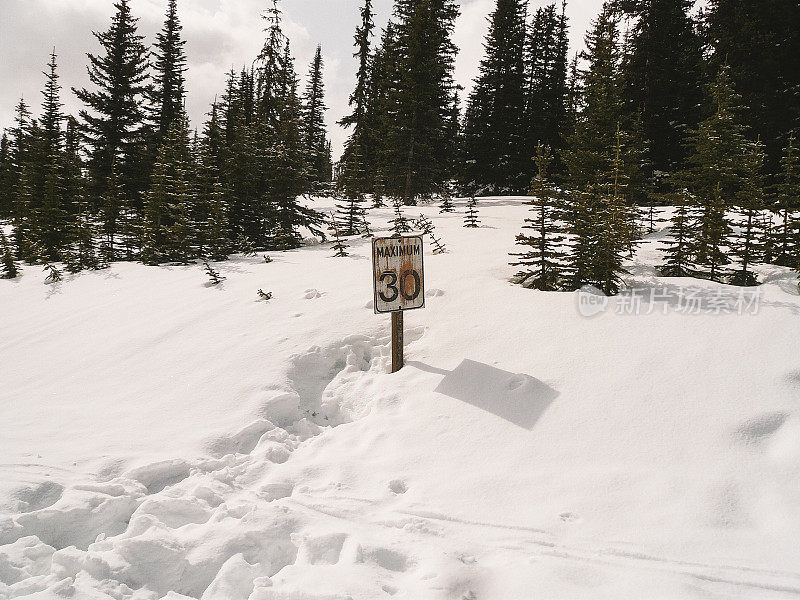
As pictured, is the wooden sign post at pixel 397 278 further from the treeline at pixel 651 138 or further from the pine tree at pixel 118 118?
the pine tree at pixel 118 118

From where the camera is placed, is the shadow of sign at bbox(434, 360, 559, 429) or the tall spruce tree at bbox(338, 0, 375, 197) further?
the tall spruce tree at bbox(338, 0, 375, 197)

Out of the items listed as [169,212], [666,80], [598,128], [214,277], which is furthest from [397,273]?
[666,80]

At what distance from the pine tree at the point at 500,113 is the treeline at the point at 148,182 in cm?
1371

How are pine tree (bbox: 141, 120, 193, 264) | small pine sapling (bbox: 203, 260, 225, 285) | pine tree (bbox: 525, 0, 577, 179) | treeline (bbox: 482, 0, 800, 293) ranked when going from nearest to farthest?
treeline (bbox: 482, 0, 800, 293), small pine sapling (bbox: 203, 260, 225, 285), pine tree (bbox: 141, 120, 193, 264), pine tree (bbox: 525, 0, 577, 179)

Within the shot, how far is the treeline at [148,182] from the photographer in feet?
47.5

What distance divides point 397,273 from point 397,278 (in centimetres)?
7

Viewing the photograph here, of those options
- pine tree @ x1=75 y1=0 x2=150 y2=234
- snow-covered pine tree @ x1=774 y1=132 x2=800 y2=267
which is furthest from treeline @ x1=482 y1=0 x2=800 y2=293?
pine tree @ x1=75 y1=0 x2=150 y2=234

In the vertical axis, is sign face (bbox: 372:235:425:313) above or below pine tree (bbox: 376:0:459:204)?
below

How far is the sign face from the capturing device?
220 inches

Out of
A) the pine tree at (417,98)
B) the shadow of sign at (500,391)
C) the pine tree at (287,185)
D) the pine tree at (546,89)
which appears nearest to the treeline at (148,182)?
the pine tree at (287,185)

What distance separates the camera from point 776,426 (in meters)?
3.97

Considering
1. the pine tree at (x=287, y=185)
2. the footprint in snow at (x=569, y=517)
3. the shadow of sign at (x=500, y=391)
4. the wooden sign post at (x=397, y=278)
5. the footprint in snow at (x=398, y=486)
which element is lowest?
the footprint in snow at (x=398, y=486)

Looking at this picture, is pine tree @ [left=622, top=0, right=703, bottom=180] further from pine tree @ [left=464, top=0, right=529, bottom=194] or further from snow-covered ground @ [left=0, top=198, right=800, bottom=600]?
snow-covered ground @ [left=0, top=198, right=800, bottom=600]

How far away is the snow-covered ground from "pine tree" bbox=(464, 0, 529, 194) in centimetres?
2492
